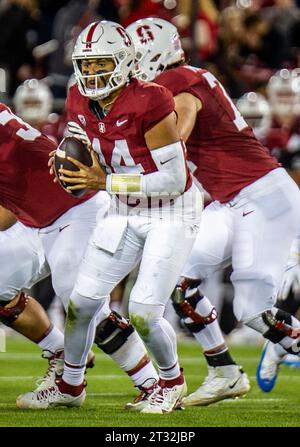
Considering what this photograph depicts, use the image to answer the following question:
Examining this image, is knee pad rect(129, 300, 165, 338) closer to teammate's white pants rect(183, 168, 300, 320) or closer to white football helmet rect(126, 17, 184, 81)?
teammate's white pants rect(183, 168, 300, 320)

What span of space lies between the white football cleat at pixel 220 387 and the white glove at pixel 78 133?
1420mm

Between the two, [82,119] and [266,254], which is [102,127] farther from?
[266,254]

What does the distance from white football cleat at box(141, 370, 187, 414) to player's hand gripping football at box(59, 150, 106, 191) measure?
96 centimetres

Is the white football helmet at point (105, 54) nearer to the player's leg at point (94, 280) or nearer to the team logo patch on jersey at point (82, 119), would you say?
the team logo patch on jersey at point (82, 119)

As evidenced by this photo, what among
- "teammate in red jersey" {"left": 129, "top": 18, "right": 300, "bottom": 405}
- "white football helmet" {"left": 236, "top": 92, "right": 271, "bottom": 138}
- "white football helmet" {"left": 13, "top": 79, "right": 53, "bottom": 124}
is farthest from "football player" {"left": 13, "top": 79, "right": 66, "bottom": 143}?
"teammate in red jersey" {"left": 129, "top": 18, "right": 300, "bottom": 405}

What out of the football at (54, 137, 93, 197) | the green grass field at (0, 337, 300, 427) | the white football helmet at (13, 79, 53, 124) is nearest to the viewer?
the green grass field at (0, 337, 300, 427)

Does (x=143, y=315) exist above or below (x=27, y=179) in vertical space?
below

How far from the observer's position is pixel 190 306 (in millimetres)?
6207

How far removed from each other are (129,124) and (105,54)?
1.14 ft

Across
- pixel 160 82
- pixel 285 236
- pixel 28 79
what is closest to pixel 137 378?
pixel 285 236

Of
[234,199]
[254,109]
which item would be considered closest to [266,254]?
[234,199]

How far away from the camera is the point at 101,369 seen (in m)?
7.80

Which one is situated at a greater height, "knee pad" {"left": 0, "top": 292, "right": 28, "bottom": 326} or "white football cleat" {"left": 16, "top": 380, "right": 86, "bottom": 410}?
"knee pad" {"left": 0, "top": 292, "right": 28, "bottom": 326}

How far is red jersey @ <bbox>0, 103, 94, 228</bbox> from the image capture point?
5988 millimetres
